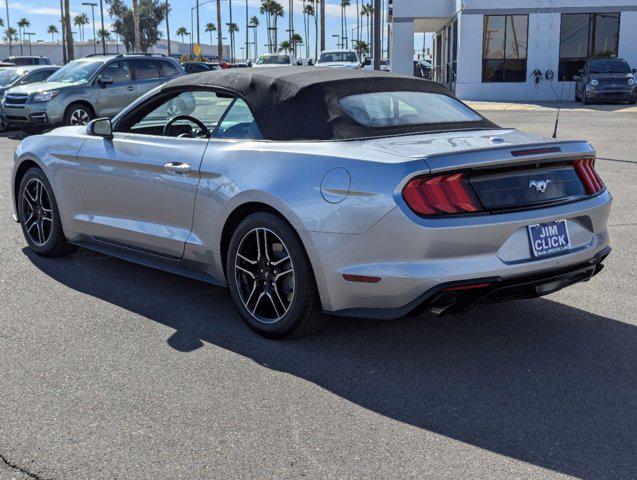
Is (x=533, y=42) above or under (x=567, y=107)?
above

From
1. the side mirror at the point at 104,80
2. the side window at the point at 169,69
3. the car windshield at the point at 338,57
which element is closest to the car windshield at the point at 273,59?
the car windshield at the point at 338,57

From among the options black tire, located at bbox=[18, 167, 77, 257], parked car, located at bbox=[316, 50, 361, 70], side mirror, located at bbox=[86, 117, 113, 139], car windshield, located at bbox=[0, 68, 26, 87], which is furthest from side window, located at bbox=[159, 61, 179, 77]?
parked car, located at bbox=[316, 50, 361, 70]

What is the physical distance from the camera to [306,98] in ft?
15.6

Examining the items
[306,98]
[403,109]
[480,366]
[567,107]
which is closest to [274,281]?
[306,98]

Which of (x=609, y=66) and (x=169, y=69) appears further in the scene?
(x=609, y=66)

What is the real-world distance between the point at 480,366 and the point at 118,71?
1509cm

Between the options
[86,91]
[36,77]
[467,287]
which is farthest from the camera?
[36,77]

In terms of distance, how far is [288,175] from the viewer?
4.38 meters

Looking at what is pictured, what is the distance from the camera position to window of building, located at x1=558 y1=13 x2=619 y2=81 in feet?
108

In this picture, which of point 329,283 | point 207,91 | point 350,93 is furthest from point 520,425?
point 207,91

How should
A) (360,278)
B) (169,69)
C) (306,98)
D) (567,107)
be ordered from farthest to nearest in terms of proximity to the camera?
(567,107) < (169,69) < (306,98) < (360,278)

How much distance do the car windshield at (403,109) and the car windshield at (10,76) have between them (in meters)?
18.9

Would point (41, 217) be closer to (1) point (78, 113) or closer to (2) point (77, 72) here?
(1) point (78, 113)

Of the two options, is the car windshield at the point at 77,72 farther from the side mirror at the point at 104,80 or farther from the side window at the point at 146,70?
the side window at the point at 146,70
